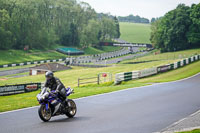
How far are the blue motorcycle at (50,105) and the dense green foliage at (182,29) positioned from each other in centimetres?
8889

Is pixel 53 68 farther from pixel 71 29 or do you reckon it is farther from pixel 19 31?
pixel 71 29

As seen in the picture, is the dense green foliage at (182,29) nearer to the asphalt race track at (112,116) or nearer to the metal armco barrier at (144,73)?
the metal armco barrier at (144,73)

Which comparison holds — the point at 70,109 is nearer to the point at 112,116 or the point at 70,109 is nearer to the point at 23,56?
the point at 112,116

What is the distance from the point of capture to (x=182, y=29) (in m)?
99.2

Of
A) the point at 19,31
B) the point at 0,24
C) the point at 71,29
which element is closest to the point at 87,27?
the point at 71,29

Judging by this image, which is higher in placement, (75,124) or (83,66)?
(75,124)

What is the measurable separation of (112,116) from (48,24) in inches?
4469

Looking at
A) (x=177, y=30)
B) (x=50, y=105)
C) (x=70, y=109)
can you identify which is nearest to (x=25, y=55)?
(x=177, y=30)

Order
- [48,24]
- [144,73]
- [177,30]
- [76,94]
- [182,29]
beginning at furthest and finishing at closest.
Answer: [48,24]
[177,30]
[182,29]
[144,73]
[76,94]

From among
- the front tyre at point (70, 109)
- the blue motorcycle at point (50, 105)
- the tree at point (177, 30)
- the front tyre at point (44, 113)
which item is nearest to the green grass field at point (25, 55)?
the tree at point (177, 30)

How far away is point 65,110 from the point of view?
13.3m

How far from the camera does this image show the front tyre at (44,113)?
12195 millimetres

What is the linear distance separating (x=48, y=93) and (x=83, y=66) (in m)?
64.5

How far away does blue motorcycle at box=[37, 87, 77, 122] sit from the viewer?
12.2 metres
